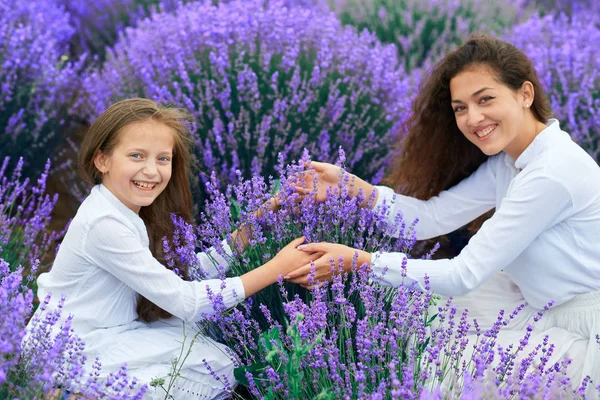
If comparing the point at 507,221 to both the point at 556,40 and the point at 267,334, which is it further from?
the point at 556,40

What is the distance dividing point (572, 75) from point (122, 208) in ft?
9.16

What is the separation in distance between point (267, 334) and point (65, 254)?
2.37ft

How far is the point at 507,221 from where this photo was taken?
90.1 inches

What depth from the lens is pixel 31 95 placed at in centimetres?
389

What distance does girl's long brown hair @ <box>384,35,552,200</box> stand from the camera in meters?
2.63

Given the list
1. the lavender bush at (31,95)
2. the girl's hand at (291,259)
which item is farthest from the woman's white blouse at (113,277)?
the lavender bush at (31,95)

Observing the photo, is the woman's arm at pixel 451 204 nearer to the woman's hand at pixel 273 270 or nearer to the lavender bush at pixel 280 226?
the lavender bush at pixel 280 226

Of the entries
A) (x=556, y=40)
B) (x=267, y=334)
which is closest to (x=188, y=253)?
(x=267, y=334)

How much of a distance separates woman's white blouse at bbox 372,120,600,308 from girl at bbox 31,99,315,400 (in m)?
0.48

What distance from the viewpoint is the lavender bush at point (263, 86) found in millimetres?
3252

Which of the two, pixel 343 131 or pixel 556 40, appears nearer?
pixel 343 131

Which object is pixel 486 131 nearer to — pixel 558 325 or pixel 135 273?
pixel 558 325

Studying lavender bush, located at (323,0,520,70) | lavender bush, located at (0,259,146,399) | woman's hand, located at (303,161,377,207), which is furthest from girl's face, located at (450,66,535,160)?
lavender bush, located at (323,0,520,70)

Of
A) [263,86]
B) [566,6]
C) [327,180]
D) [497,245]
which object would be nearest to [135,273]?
[327,180]
